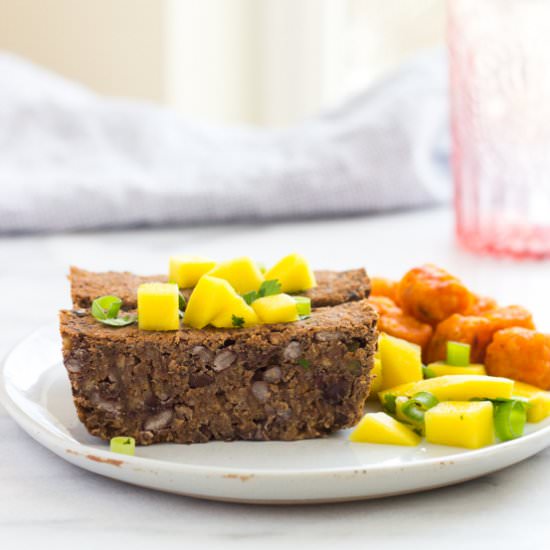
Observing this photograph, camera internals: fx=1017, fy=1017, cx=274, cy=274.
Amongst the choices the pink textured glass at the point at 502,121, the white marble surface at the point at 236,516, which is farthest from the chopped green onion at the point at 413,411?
the pink textured glass at the point at 502,121

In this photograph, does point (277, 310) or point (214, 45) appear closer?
point (277, 310)

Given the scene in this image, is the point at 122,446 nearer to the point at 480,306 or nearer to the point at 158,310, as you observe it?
the point at 158,310

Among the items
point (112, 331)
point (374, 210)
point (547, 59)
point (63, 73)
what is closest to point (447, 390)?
point (112, 331)

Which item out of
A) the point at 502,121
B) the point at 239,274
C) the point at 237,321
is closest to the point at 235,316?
the point at 237,321

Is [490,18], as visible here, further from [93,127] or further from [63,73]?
[63,73]

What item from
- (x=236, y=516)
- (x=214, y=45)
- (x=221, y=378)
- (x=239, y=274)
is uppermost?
(x=214, y=45)

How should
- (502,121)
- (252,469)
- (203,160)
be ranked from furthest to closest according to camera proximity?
(203,160) → (502,121) → (252,469)

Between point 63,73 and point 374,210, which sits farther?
point 63,73

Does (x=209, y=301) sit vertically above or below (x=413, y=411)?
above
